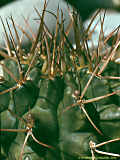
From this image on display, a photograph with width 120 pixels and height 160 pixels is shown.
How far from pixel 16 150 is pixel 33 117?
95 millimetres

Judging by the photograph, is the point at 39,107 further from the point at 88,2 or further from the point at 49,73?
the point at 88,2

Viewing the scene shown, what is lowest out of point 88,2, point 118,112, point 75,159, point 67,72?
point 75,159

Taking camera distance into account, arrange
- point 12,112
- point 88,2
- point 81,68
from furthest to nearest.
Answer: point 88,2 → point 81,68 → point 12,112

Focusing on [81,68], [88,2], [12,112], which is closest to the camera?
[12,112]

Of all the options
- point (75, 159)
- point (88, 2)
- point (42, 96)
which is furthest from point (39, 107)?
point (88, 2)

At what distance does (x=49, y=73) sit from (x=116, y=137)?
0.75ft

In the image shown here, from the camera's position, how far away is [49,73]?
696 millimetres

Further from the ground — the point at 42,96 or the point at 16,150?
the point at 42,96

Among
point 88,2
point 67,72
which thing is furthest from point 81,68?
point 88,2

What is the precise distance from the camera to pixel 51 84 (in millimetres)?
672

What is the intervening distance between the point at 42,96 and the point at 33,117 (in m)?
0.06

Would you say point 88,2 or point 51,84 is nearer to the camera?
point 51,84

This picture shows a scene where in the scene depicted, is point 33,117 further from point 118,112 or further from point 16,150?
point 118,112

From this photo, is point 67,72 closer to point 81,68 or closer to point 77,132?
point 81,68
